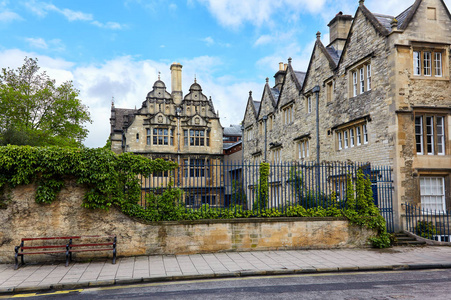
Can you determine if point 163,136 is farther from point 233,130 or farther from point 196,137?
point 233,130

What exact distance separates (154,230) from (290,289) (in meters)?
5.11

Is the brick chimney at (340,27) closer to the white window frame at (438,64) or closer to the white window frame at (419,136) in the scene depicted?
the white window frame at (438,64)

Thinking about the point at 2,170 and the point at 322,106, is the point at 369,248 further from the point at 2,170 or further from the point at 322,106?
the point at 2,170

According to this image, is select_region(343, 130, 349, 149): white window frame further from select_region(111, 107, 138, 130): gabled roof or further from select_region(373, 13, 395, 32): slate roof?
select_region(111, 107, 138, 130): gabled roof

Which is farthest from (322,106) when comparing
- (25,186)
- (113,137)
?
(113,137)

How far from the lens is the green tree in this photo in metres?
28.4

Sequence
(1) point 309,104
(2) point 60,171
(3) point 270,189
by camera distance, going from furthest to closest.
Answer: (1) point 309,104 → (3) point 270,189 → (2) point 60,171

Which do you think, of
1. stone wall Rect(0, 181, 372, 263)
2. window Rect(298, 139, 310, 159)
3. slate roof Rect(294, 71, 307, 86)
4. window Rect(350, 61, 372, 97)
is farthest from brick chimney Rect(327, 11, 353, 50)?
stone wall Rect(0, 181, 372, 263)

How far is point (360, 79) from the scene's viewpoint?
17.5 m

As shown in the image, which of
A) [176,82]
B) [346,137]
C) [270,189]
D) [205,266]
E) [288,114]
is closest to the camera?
[205,266]

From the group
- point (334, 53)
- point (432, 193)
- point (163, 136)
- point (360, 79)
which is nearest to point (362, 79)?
point (360, 79)

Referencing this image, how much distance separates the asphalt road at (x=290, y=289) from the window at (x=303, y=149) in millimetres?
14299

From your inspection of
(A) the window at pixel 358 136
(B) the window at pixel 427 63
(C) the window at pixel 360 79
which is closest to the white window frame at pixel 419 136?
(B) the window at pixel 427 63

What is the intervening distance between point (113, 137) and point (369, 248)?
110 feet
